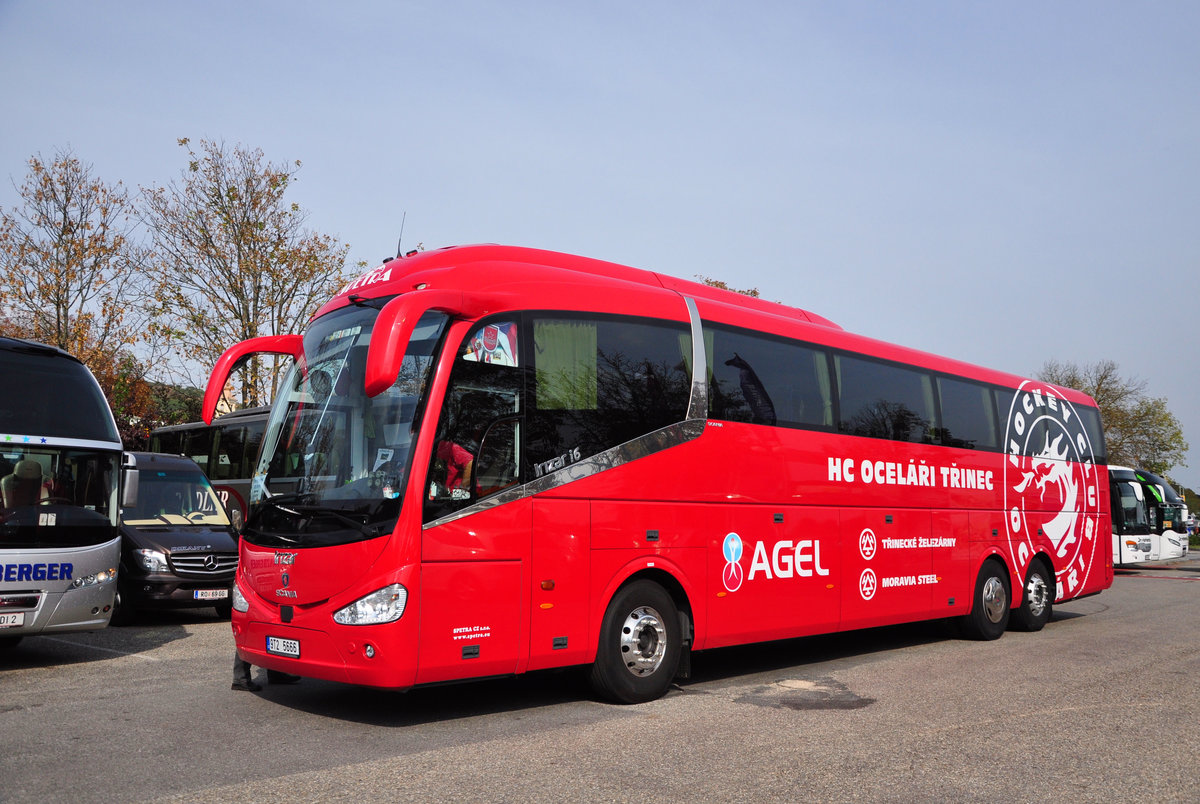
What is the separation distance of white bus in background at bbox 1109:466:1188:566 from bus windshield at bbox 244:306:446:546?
26.6 m

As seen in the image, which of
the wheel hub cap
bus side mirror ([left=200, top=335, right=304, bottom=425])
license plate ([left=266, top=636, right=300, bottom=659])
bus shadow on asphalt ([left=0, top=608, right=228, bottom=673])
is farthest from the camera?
bus shadow on asphalt ([left=0, top=608, right=228, bottom=673])

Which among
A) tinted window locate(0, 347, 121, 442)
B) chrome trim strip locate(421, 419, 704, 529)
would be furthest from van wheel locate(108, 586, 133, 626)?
chrome trim strip locate(421, 419, 704, 529)

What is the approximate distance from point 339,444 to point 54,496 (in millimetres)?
4496

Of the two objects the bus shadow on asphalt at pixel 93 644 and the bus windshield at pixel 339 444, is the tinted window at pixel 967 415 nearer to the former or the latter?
the bus windshield at pixel 339 444

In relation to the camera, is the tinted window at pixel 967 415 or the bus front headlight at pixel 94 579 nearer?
the bus front headlight at pixel 94 579

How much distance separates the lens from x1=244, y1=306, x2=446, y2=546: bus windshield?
277 inches

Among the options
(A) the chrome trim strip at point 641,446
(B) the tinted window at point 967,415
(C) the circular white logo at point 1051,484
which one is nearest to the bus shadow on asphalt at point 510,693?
(A) the chrome trim strip at point 641,446

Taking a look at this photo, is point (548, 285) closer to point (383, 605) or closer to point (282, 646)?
point (383, 605)

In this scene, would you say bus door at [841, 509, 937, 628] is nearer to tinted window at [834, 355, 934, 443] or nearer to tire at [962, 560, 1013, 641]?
tinted window at [834, 355, 934, 443]

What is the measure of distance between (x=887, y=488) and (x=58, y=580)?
872 centimetres

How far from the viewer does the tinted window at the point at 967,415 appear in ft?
41.8

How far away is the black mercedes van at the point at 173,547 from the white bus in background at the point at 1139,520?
961 inches

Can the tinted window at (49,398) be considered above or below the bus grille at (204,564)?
above

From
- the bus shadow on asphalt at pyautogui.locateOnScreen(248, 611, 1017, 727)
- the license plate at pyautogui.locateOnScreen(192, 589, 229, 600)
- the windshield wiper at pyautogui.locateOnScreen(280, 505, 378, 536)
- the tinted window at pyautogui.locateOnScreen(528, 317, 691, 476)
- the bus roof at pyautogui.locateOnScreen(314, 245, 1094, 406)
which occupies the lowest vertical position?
the bus shadow on asphalt at pyautogui.locateOnScreen(248, 611, 1017, 727)
